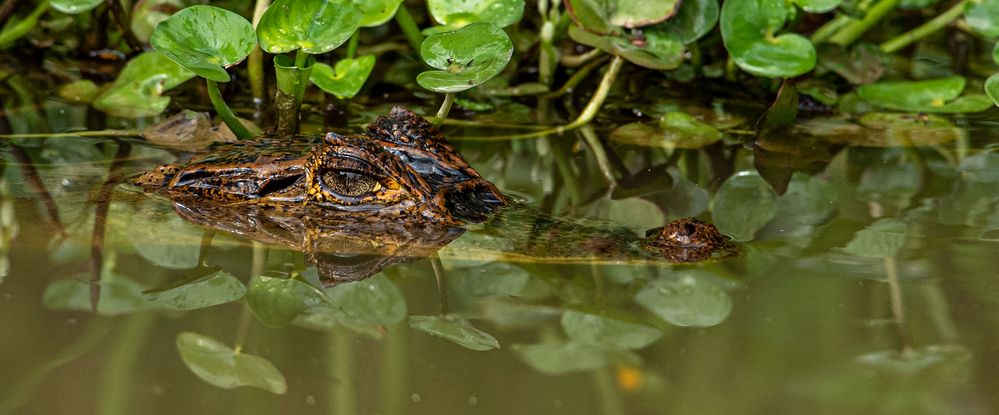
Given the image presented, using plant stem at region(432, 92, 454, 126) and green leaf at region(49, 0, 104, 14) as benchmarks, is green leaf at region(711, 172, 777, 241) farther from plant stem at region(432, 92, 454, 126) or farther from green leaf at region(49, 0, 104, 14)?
green leaf at region(49, 0, 104, 14)

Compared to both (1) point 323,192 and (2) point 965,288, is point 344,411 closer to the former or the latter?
(1) point 323,192

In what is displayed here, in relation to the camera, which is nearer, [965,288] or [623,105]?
[965,288]

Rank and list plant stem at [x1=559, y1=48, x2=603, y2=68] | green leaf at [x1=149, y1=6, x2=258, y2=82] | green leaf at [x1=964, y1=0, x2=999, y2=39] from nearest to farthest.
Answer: green leaf at [x1=149, y1=6, x2=258, y2=82], green leaf at [x1=964, y1=0, x2=999, y2=39], plant stem at [x1=559, y1=48, x2=603, y2=68]

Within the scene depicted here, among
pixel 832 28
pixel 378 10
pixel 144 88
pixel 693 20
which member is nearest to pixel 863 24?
pixel 832 28

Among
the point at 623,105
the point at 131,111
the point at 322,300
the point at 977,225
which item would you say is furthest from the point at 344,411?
the point at 623,105

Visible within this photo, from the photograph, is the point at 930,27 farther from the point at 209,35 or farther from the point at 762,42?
the point at 209,35

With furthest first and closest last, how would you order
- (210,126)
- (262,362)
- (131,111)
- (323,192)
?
(131,111), (210,126), (323,192), (262,362)

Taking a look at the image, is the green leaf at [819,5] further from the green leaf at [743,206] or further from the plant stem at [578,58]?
the plant stem at [578,58]

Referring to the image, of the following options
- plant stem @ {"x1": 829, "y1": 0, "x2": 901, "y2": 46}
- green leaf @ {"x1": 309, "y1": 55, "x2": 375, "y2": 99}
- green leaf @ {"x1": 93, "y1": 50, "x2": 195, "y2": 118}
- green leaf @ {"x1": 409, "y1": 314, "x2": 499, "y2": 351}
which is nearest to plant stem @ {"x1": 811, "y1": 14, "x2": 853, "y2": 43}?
plant stem @ {"x1": 829, "y1": 0, "x2": 901, "y2": 46}

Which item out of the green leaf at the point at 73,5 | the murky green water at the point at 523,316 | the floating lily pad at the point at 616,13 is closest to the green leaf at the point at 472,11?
the floating lily pad at the point at 616,13
